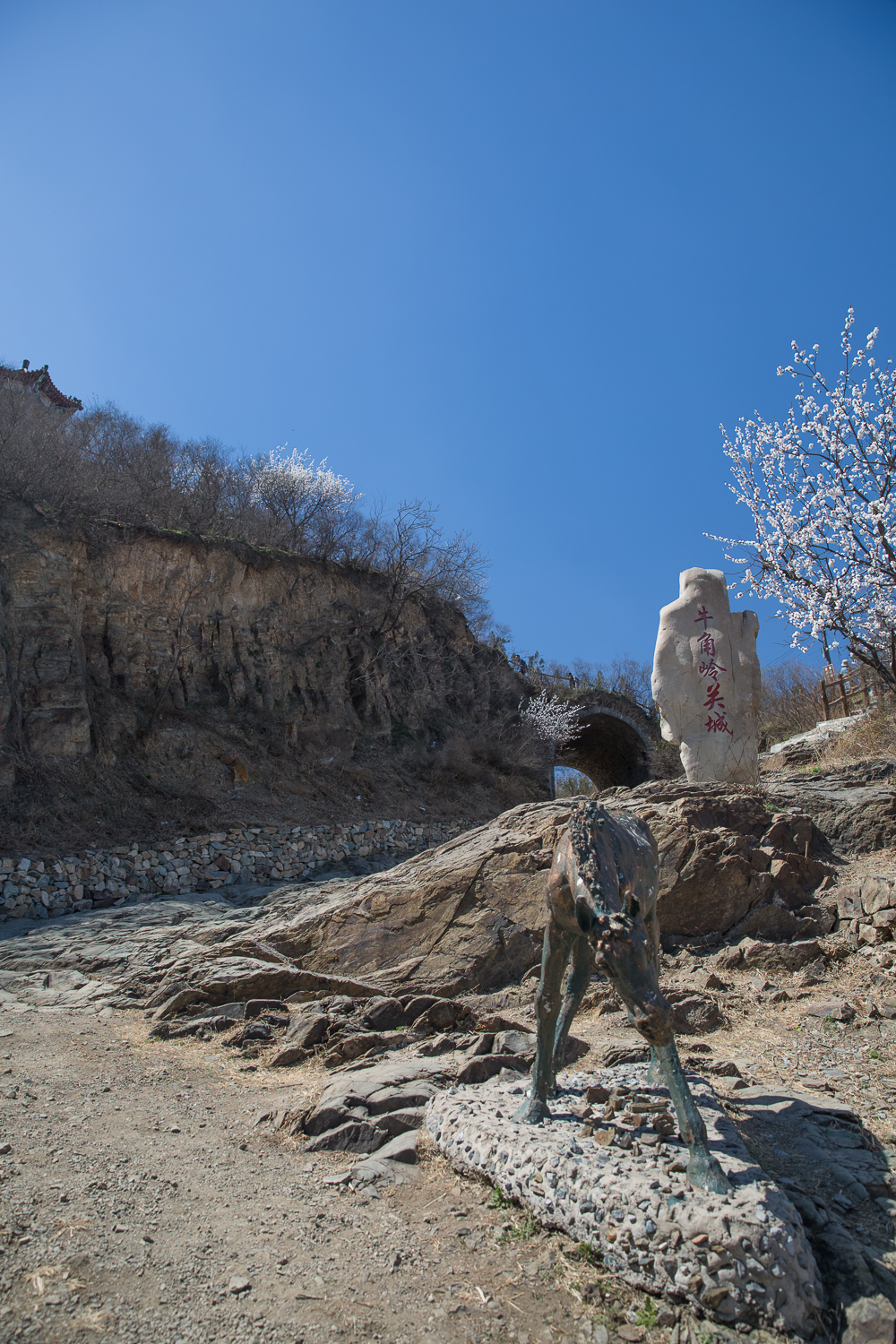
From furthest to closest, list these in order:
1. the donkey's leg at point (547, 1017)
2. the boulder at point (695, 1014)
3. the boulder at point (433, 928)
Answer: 1. the boulder at point (433, 928)
2. the boulder at point (695, 1014)
3. the donkey's leg at point (547, 1017)

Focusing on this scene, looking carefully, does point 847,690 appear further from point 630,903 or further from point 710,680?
point 630,903

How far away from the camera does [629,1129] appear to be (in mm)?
3461

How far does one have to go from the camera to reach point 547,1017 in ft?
12.8

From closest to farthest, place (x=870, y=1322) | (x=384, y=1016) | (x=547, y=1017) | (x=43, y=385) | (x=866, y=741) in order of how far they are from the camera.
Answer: (x=870, y=1322) → (x=547, y=1017) → (x=384, y=1016) → (x=866, y=741) → (x=43, y=385)

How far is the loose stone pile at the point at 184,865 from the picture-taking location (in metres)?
12.4

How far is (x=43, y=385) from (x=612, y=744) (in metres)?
24.8

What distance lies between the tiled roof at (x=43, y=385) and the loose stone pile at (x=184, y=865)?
1954cm

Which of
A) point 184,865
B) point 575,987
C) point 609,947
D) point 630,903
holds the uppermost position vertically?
point 184,865

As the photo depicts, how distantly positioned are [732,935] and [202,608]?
1493 cm

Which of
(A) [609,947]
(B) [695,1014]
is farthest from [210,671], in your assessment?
(A) [609,947]

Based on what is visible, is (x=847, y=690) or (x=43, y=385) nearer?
(x=847, y=690)

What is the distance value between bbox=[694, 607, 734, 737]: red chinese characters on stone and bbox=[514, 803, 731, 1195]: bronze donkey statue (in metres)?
6.90

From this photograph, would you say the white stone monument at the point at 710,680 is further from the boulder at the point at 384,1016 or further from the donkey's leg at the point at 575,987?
the donkey's leg at the point at 575,987

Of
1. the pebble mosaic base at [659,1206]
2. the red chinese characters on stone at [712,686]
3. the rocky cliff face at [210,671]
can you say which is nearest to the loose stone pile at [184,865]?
the rocky cliff face at [210,671]
